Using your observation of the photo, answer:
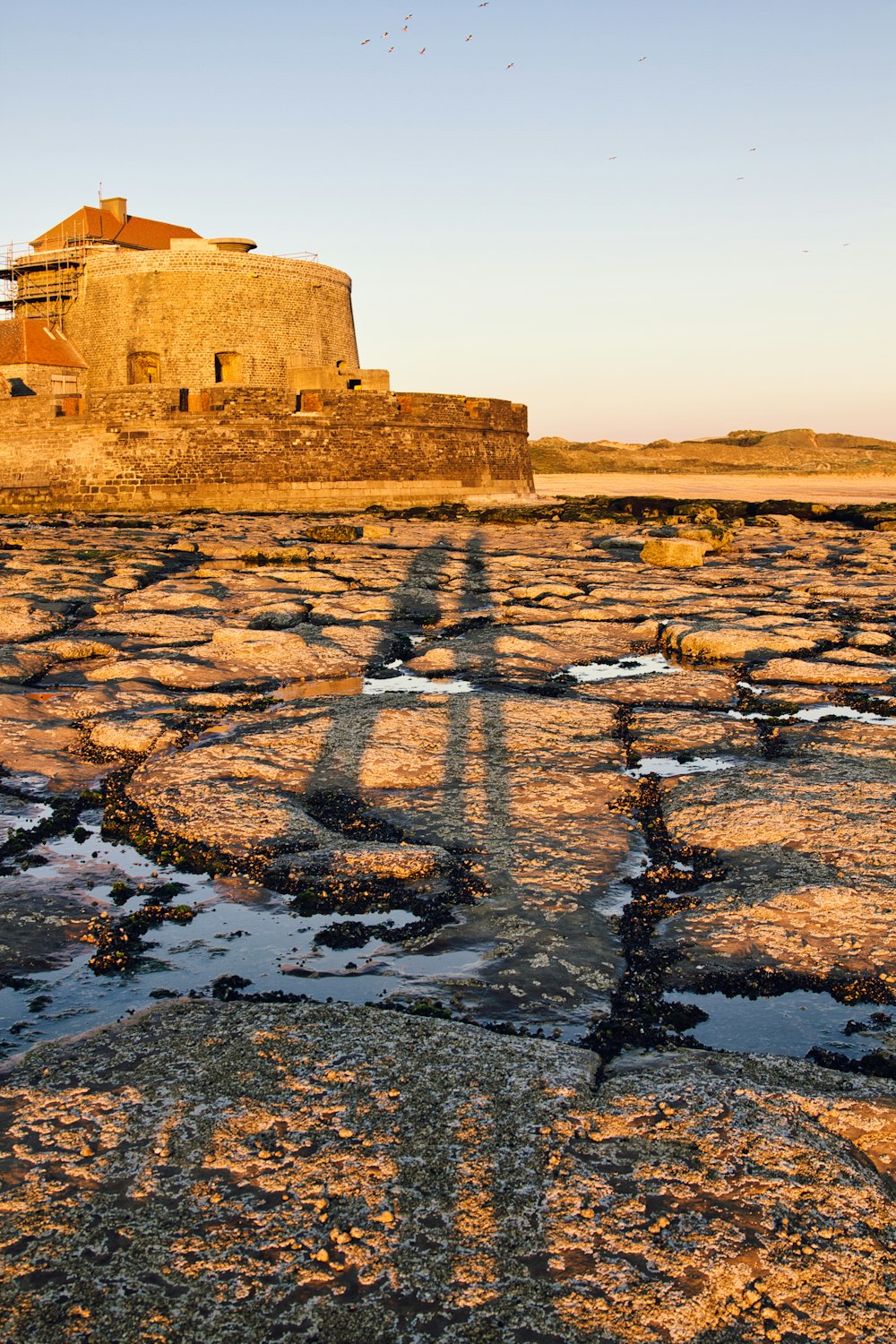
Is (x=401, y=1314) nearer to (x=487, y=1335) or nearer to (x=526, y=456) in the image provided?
(x=487, y=1335)

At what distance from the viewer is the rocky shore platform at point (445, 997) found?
158cm

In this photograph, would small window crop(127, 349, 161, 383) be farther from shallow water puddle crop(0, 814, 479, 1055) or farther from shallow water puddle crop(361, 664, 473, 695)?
shallow water puddle crop(0, 814, 479, 1055)

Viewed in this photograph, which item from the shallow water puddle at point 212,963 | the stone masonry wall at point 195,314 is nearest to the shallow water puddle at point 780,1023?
the shallow water puddle at point 212,963

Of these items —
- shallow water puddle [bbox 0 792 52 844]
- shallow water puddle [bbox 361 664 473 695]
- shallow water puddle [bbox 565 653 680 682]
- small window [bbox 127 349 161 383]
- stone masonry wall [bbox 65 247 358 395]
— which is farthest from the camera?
small window [bbox 127 349 161 383]

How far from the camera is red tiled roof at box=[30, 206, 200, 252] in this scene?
25922 millimetres

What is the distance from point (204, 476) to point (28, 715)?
13.8 m

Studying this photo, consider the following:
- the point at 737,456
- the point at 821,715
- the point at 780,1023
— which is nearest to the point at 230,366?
the point at 821,715

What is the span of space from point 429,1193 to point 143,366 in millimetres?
23517

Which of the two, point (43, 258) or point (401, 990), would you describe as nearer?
point (401, 990)

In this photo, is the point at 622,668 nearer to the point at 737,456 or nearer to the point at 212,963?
the point at 212,963

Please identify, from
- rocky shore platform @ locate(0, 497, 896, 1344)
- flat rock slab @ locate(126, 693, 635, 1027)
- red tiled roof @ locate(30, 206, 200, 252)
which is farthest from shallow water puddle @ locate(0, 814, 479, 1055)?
red tiled roof @ locate(30, 206, 200, 252)

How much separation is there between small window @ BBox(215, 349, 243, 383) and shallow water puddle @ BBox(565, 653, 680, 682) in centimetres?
1856

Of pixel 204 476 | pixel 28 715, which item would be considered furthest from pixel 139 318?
pixel 28 715

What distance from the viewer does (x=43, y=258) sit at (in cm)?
2450
